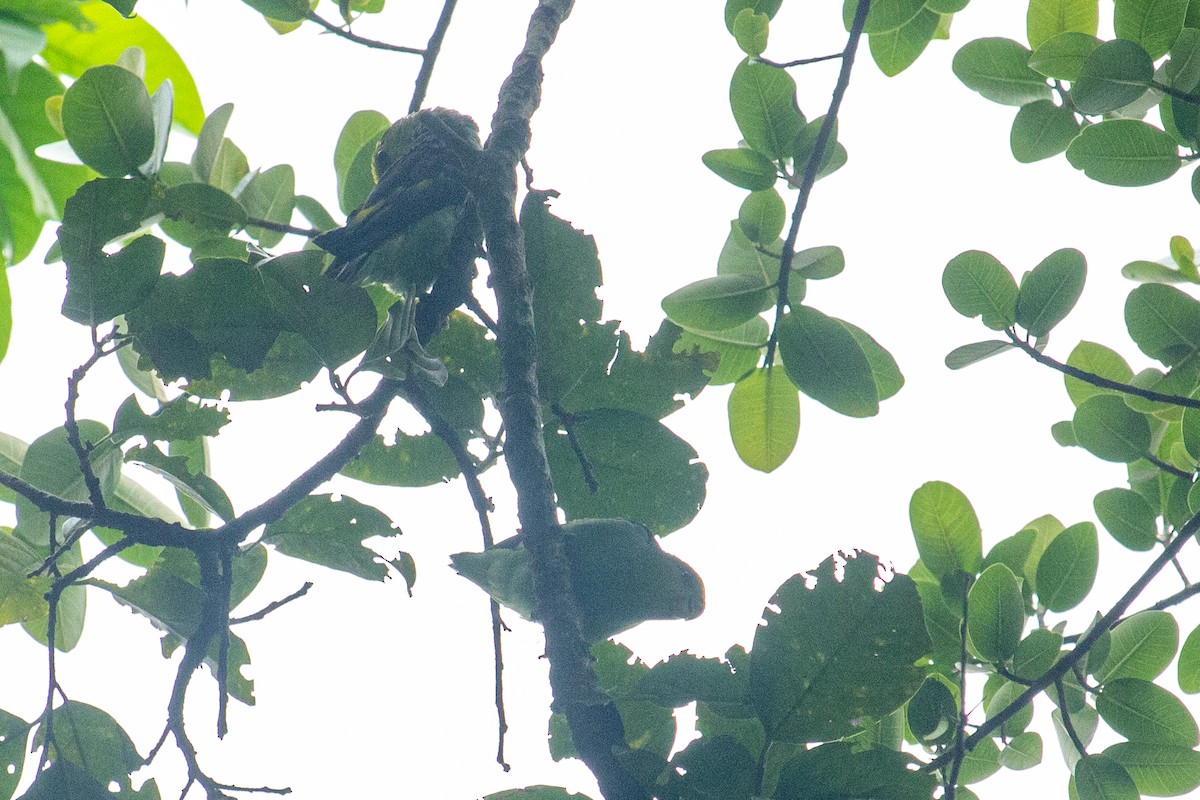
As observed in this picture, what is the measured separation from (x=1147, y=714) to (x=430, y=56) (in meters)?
1.65

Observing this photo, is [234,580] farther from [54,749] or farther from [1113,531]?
[1113,531]

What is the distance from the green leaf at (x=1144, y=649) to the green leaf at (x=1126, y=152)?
2.35ft

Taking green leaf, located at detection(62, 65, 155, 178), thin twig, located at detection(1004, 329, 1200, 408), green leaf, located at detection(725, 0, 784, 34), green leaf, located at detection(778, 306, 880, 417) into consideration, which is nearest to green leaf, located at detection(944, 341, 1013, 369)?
thin twig, located at detection(1004, 329, 1200, 408)

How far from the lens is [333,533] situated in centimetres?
143

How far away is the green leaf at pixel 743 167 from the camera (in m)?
1.60

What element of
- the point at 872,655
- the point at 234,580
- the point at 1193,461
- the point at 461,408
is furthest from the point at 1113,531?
the point at 234,580

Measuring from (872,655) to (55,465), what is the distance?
1203 millimetres

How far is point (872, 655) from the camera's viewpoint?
103 cm

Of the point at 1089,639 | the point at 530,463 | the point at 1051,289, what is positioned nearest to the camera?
the point at 530,463

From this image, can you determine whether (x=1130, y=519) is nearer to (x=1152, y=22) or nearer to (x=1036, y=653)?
(x=1036, y=653)

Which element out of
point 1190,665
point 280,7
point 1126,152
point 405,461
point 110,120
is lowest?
point 1190,665

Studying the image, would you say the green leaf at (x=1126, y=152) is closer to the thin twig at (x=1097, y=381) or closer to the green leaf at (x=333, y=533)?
the thin twig at (x=1097, y=381)

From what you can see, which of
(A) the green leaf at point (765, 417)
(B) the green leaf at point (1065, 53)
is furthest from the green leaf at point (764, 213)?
(B) the green leaf at point (1065, 53)

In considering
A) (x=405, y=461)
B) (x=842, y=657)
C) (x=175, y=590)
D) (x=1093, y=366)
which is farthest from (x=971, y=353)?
(x=175, y=590)
